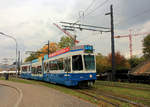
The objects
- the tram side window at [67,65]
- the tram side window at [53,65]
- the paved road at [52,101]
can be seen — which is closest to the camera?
the paved road at [52,101]

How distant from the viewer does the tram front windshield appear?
13852mm

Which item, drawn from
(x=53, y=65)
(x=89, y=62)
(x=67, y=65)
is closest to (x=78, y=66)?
(x=89, y=62)

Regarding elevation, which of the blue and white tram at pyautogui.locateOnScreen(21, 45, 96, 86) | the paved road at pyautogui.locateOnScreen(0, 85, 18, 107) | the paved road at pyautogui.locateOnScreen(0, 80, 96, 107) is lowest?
the paved road at pyautogui.locateOnScreen(0, 85, 18, 107)

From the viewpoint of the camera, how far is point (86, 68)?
13820 millimetres

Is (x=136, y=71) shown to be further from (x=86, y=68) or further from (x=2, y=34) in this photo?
(x=2, y=34)

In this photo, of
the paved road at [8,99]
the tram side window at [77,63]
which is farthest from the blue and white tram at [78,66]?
the paved road at [8,99]

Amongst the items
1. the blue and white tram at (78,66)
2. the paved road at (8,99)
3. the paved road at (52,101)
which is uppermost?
the blue and white tram at (78,66)

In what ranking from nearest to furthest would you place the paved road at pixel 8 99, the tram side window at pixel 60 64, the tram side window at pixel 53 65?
the paved road at pixel 8 99 → the tram side window at pixel 60 64 → the tram side window at pixel 53 65

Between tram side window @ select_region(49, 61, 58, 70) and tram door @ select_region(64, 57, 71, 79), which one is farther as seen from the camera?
tram side window @ select_region(49, 61, 58, 70)

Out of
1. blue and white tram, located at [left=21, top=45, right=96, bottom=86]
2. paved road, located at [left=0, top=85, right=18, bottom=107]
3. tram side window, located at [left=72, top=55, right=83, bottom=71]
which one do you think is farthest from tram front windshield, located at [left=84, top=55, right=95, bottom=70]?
paved road, located at [left=0, top=85, right=18, bottom=107]

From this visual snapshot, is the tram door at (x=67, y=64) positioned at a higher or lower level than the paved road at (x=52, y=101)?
higher

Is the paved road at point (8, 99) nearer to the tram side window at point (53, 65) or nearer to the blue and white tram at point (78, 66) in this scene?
the blue and white tram at point (78, 66)

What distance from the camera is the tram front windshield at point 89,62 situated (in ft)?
45.4

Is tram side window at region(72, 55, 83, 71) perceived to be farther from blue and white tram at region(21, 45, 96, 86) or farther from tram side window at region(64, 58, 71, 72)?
tram side window at region(64, 58, 71, 72)
